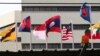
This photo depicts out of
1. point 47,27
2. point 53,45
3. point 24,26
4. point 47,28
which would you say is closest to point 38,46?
point 53,45

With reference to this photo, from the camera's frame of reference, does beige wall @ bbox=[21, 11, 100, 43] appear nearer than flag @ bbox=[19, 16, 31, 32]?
No

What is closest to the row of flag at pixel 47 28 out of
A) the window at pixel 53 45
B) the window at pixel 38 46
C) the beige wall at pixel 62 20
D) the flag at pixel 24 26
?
the flag at pixel 24 26

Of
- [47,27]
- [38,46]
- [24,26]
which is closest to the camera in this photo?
[47,27]

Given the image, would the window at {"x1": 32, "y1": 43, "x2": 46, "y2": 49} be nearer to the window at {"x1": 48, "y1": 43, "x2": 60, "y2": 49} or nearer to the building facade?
the building facade

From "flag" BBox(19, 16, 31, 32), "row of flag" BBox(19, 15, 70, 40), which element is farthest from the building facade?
"row of flag" BBox(19, 15, 70, 40)

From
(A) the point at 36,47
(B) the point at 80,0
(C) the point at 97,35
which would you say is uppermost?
(B) the point at 80,0

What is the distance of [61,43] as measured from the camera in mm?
61000

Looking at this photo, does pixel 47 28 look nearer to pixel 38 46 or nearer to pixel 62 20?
pixel 38 46

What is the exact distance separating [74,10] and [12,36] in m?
21.0

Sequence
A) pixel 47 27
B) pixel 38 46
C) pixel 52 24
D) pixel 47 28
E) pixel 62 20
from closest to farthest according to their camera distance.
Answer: pixel 52 24, pixel 47 27, pixel 47 28, pixel 38 46, pixel 62 20

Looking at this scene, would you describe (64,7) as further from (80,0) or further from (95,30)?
(95,30)

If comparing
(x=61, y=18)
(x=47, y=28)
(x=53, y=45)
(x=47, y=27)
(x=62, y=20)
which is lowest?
(x=53, y=45)

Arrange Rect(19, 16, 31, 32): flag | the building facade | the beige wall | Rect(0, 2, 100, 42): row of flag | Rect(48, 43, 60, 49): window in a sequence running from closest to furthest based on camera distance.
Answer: Rect(0, 2, 100, 42): row of flag
Rect(19, 16, 31, 32): flag
the building facade
Rect(48, 43, 60, 49): window
the beige wall
